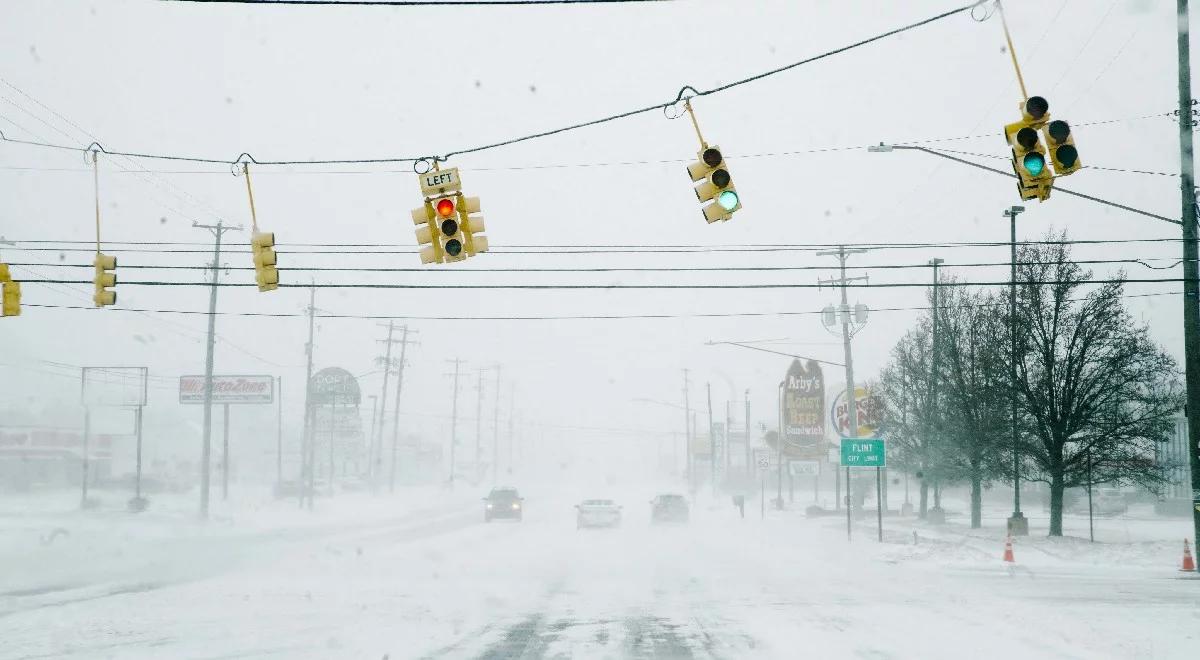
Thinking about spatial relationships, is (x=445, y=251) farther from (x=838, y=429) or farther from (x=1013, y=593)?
(x=838, y=429)

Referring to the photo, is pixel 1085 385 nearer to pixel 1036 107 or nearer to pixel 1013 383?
pixel 1013 383

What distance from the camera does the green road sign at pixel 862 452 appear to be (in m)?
34.4

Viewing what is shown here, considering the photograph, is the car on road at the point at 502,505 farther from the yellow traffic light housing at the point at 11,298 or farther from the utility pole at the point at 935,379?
the yellow traffic light housing at the point at 11,298

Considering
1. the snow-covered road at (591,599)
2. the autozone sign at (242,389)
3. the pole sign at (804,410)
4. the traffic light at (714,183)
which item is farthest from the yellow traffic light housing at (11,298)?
the autozone sign at (242,389)

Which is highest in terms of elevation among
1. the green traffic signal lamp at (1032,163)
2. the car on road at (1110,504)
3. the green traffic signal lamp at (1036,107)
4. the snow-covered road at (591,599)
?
the green traffic signal lamp at (1036,107)

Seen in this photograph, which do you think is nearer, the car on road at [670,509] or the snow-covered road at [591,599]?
the snow-covered road at [591,599]

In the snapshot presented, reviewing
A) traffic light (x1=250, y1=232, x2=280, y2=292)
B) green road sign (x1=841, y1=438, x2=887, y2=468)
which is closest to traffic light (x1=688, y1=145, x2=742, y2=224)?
traffic light (x1=250, y1=232, x2=280, y2=292)

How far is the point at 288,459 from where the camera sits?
5404 inches

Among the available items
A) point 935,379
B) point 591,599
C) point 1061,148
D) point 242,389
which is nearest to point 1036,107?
point 1061,148

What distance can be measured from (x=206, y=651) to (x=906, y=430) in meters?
42.7

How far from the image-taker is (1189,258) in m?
24.0

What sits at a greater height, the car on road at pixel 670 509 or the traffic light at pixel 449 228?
the traffic light at pixel 449 228

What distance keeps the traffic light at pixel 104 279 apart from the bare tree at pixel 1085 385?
26089 mm

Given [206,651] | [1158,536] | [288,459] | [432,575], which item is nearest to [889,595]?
[432,575]
